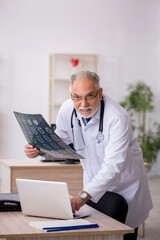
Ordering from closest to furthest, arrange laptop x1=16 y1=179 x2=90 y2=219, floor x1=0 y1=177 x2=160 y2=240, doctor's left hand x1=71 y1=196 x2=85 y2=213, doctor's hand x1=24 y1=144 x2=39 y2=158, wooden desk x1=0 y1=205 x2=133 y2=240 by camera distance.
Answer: wooden desk x1=0 y1=205 x2=133 y2=240 → laptop x1=16 y1=179 x2=90 y2=219 → doctor's left hand x1=71 y1=196 x2=85 y2=213 → doctor's hand x1=24 y1=144 x2=39 y2=158 → floor x1=0 y1=177 x2=160 y2=240

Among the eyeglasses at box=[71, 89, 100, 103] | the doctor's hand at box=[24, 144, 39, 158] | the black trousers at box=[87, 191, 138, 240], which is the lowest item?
the black trousers at box=[87, 191, 138, 240]

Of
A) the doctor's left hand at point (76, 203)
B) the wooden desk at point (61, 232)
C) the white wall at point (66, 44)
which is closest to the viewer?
the wooden desk at point (61, 232)

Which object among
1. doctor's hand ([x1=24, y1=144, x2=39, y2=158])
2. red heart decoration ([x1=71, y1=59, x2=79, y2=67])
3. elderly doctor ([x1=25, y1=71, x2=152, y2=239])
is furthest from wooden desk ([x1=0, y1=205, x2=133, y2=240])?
red heart decoration ([x1=71, y1=59, x2=79, y2=67])

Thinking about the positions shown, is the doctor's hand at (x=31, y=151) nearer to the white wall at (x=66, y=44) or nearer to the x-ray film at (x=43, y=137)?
the x-ray film at (x=43, y=137)

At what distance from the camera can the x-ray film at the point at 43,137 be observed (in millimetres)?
2656

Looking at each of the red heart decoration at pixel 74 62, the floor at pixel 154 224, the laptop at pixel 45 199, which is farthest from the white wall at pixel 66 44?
the laptop at pixel 45 199

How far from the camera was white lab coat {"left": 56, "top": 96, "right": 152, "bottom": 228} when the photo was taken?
2.76 metres

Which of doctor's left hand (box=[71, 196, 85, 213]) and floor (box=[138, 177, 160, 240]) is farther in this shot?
floor (box=[138, 177, 160, 240])

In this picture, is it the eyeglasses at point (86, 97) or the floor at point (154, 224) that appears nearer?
the eyeglasses at point (86, 97)

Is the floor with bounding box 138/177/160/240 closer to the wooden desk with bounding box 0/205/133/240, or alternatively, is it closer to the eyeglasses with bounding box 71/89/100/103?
the eyeglasses with bounding box 71/89/100/103

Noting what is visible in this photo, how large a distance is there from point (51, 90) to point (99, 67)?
105 cm

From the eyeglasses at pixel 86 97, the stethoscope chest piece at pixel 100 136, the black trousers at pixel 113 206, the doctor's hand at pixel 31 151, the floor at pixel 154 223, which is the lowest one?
the floor at pixel 154 223

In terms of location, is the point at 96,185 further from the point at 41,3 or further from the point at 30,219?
the point at 41,3

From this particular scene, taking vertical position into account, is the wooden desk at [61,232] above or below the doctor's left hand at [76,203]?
below
